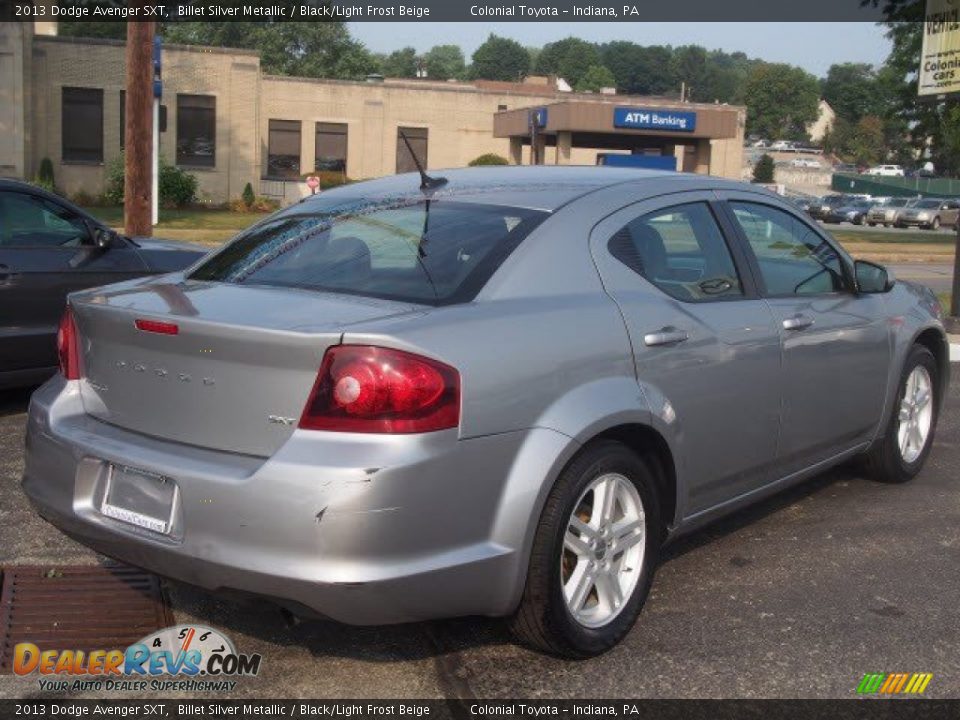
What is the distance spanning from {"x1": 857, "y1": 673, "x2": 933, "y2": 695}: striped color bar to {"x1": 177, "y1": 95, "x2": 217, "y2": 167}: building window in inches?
1726

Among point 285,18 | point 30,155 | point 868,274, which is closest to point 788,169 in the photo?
point 285,18

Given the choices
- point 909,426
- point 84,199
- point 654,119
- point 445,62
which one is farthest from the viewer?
point 445,62

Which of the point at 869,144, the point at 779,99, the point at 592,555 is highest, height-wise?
the point at 779,99

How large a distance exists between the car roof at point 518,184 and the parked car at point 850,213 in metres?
50.1

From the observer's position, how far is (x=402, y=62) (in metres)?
167

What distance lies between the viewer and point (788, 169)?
95.6 m

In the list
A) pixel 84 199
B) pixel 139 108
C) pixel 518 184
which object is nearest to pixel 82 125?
pixel 84 199

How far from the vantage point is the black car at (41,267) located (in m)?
7.11

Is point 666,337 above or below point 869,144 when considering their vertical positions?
below

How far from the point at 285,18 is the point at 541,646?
82.5 m

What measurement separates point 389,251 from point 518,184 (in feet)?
2.41

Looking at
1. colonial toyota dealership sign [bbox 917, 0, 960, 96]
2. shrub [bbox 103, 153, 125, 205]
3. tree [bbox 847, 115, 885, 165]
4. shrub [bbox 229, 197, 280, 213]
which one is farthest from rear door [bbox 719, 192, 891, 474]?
tree [bbox 847, 115, 885, 165]

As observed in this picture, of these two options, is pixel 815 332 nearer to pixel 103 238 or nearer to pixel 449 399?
pixel 449 399

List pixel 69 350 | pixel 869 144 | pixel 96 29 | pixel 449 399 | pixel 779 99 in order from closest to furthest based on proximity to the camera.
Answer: pixel 449 399 → pixel 69 350 → pixel 96 29 → pixel 869 144 → pixel 779 99
